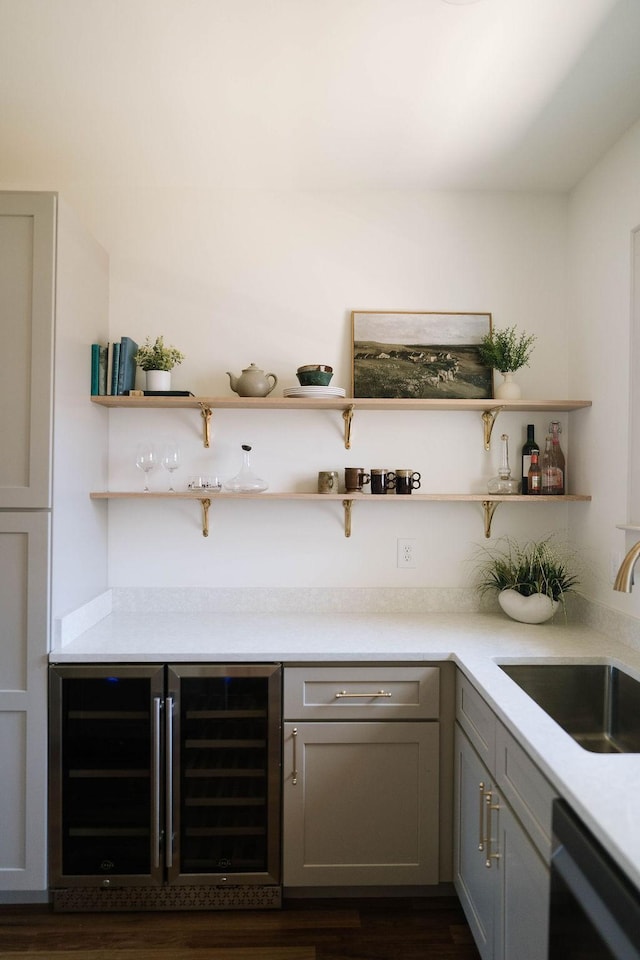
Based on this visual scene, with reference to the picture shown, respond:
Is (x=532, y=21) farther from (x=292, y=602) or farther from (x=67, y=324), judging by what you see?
(x=292, y=602)

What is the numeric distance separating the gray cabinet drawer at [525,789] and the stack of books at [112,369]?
1812 millimetres

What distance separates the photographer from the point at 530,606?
2428 millimetres

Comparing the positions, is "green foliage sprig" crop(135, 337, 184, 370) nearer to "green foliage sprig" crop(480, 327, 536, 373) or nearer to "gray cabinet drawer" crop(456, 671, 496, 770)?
"green foliage sprig" crop(480, 327, 536, 373)

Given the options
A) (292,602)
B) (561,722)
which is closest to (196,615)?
(292,602)

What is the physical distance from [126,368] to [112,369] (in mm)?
54

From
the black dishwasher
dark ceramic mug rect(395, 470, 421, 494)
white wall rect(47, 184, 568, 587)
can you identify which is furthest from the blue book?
the black dishwasher

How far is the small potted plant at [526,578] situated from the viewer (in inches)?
95.7

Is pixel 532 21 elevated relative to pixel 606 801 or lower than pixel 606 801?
elevated

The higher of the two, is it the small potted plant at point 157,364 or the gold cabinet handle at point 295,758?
the small potted plant at point 157,364

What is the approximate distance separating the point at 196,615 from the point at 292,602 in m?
0.41

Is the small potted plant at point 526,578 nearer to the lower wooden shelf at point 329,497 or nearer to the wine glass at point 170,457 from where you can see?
the lower wooden shelf at point 329,497

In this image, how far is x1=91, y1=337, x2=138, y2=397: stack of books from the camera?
7.86 feet

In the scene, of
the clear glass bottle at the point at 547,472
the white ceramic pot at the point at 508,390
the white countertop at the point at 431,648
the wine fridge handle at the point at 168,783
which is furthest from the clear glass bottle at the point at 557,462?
the wine fridge handle at the point at 168,783

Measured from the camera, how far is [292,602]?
262 cm
